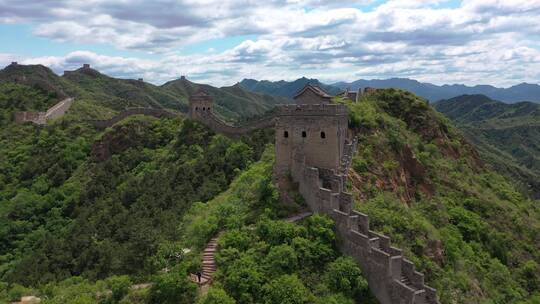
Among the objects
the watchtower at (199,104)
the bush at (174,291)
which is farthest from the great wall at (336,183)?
the watchtower at (199,104)

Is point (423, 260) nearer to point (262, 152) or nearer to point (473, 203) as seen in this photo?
point (473, 203)

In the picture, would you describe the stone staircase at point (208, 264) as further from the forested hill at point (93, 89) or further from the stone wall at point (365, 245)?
the forested hill at point (93, 89)

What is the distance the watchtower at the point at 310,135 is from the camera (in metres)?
30.3

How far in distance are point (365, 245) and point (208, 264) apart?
759 cm

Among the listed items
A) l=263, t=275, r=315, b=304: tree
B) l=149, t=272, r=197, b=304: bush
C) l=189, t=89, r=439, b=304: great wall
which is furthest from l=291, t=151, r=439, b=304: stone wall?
l=149, t=272, r=197, b=304: bush

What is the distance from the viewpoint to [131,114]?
7312 centimetres

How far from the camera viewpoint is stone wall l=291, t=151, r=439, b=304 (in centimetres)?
2420

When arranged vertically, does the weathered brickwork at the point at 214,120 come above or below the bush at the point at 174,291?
above

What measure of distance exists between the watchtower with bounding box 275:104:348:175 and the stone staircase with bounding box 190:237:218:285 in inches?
242

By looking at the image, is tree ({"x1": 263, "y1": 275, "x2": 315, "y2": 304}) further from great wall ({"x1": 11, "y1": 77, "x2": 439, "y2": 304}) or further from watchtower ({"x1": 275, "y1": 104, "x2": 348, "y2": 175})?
watchtower ({"x1": 275, "y1": 104, "x2": 348, "y2": 175})

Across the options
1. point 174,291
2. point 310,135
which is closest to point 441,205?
point 310,135

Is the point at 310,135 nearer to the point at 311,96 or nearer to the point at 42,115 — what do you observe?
the point at 311,96

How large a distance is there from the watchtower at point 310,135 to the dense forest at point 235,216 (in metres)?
2.44

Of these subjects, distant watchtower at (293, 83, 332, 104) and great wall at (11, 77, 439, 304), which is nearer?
great wall at (11, 77, 439, 304)
